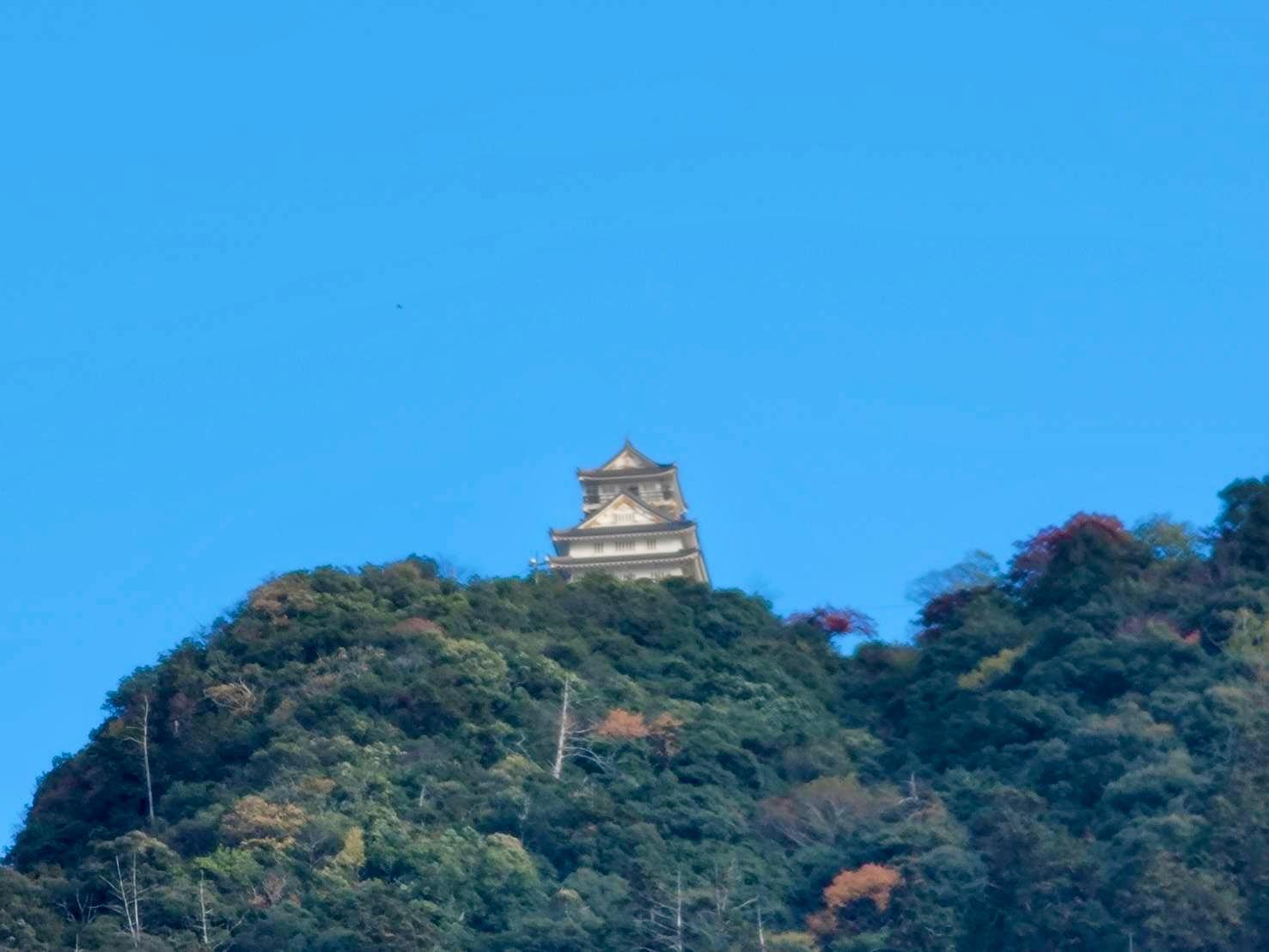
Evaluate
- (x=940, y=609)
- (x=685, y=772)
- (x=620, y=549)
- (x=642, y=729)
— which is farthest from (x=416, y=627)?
(x=620, y=549)

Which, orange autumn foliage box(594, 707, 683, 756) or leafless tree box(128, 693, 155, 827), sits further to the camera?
orange autumn foliage box(594, 707, 683, 756)

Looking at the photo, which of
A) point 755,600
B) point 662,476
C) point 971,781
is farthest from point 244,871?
point 662,476

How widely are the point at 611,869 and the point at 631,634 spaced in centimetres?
1221

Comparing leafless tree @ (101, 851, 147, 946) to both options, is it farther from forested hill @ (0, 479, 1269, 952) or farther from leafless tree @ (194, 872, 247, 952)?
leafless tree @ (194, 872, 247, 952)

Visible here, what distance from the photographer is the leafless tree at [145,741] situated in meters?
51.3

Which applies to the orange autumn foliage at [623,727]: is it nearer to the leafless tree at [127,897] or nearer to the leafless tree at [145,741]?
the leafless tree at [145,741]

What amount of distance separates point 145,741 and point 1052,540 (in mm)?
16879

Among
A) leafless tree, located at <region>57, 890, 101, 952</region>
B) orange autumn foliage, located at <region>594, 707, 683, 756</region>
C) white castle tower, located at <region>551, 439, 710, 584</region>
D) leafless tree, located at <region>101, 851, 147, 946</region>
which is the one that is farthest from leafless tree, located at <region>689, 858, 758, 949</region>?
white castle tower, located at <region>551, 439, 710, 584</region>

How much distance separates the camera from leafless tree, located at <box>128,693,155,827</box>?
51281 millimetres

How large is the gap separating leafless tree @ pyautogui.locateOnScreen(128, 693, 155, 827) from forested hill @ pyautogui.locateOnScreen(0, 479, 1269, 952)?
5.9 inches

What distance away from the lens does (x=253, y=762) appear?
50312 mm

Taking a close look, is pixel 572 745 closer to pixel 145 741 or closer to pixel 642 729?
pixel 642 729

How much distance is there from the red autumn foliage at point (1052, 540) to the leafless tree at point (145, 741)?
16191 mm

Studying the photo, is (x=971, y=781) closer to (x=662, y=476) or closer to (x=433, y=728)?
(x=433, y=728)
